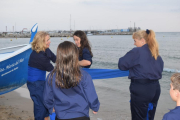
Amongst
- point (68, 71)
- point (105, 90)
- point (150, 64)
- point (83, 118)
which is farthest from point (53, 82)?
point (105, 90)

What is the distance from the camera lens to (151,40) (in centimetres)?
289

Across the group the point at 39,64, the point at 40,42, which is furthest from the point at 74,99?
the point at 40,42

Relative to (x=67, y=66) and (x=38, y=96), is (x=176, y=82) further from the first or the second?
(x=38, y=96)

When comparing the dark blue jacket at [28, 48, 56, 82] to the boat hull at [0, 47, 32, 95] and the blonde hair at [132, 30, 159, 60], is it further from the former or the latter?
the boat hull at [0, 47, 32, 95]

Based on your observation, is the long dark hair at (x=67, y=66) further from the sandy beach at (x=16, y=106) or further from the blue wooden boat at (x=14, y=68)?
the sandy beach at (x=16, y=106)

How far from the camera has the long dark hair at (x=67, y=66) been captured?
210 cm

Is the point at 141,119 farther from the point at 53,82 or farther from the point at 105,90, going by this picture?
the point at 105,90

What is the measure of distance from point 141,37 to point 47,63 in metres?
1.53

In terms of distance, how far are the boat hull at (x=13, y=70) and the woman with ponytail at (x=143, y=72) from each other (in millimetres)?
3660

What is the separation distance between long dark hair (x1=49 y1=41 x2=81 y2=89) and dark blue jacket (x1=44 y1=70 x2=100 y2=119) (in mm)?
76

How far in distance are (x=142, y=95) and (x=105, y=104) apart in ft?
12.7

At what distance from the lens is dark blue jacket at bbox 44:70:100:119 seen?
2137 millimetres

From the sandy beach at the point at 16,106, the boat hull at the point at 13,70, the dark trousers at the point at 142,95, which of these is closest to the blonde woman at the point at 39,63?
the dark trousers at the point at 142,95

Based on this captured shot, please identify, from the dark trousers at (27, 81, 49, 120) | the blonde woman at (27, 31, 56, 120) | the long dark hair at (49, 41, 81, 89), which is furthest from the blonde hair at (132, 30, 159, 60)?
the dark trousers at (27, 81, 49, 120)
